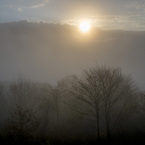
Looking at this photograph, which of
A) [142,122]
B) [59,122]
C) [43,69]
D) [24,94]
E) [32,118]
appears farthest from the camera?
[43,69]

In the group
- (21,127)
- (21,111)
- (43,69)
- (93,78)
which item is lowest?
(21,127)

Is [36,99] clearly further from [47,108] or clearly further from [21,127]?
[21,127]

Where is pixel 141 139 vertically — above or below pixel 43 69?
below

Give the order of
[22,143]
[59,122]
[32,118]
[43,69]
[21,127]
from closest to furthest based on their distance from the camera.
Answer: [22,143] → [21,127] → [32,118] → [59,122] → [43,69]

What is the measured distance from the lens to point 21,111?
1387 centimetres

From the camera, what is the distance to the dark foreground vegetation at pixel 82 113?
43.7 ft

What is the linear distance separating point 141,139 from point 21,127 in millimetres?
8865

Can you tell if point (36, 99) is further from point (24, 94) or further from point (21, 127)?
point (21, 127)

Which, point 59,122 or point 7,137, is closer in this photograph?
point 7,137

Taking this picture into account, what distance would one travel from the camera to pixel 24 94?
32906 millimetres

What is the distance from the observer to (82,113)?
1458 centimetres

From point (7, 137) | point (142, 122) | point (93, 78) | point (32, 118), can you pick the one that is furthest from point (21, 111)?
point (142, 122)

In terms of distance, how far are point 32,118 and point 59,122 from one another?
50.1 feet

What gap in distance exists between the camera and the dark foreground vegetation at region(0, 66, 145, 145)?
13.3 m
